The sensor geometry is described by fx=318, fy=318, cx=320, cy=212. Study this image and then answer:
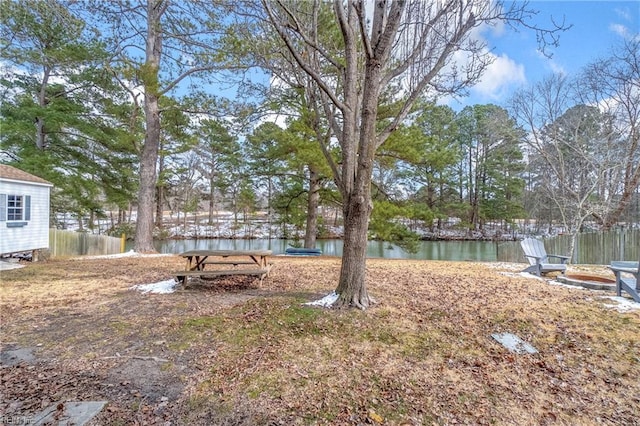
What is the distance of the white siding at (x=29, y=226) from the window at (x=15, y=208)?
0.08 metres

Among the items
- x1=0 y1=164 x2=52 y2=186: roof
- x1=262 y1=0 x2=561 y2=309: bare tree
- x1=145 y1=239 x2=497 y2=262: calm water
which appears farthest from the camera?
x1=145 y1=239 x2=497 y2=262: calm water

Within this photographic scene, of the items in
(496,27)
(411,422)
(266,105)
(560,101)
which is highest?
(560,101)

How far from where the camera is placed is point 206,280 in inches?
205

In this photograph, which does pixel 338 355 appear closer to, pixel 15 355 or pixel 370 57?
pixel 15 355

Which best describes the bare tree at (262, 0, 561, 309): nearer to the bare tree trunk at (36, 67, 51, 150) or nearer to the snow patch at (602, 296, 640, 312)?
the snow patch at (602, 296, 640, 312)

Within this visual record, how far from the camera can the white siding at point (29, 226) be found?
8141 mm

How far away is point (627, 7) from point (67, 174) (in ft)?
62.6

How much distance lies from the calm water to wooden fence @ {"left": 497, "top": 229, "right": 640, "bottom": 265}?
15.2 feet

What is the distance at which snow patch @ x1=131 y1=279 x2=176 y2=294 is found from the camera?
4639 mm

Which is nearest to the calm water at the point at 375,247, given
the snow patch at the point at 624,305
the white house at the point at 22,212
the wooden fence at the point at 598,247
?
the wooden fence at the point at 598,247

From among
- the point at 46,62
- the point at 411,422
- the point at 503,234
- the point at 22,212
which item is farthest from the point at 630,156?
the point at 46,62

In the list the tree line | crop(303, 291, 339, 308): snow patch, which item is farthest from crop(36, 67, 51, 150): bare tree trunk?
crop(303, 291, 339, 308): snow patch

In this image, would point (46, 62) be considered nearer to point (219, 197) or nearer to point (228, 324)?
point (228, 324)

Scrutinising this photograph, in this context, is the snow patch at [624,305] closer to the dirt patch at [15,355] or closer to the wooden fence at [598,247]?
the wooden fence at [598,247]
